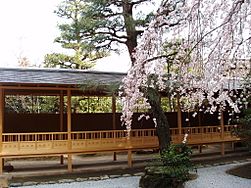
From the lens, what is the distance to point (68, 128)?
11570 millimetres

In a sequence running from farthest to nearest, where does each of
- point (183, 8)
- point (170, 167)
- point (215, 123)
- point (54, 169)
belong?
point (215, 123), point (54, 169), point (170, 167), point (183, 8)

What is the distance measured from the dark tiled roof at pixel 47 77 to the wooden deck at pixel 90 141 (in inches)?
65.0

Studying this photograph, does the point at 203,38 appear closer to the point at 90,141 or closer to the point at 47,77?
the point at 47,77

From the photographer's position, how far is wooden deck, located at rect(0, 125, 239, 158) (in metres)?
11.0

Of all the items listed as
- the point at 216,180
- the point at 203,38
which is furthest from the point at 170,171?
the point at 203,38

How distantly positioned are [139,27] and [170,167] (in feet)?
14.2

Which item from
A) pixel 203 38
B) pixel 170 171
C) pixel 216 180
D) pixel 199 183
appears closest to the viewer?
pixel 203 38

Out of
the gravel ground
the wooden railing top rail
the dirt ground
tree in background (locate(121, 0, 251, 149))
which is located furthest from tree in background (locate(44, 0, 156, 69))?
tree in background (locate(121, 0, 251, 149))

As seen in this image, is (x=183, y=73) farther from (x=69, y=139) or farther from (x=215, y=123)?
(x=215, y=123)

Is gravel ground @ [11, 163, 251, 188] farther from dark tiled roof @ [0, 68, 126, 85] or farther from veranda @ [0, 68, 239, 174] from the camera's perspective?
dark tiled roof @ [0, 68, 126, 85]

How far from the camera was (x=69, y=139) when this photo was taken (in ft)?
38.1

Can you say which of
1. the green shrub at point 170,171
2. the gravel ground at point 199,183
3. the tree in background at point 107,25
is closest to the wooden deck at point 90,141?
the gravel ground at point 199,183

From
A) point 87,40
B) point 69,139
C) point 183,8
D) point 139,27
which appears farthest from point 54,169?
point 183,8

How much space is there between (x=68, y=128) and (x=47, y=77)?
1.74 meters
